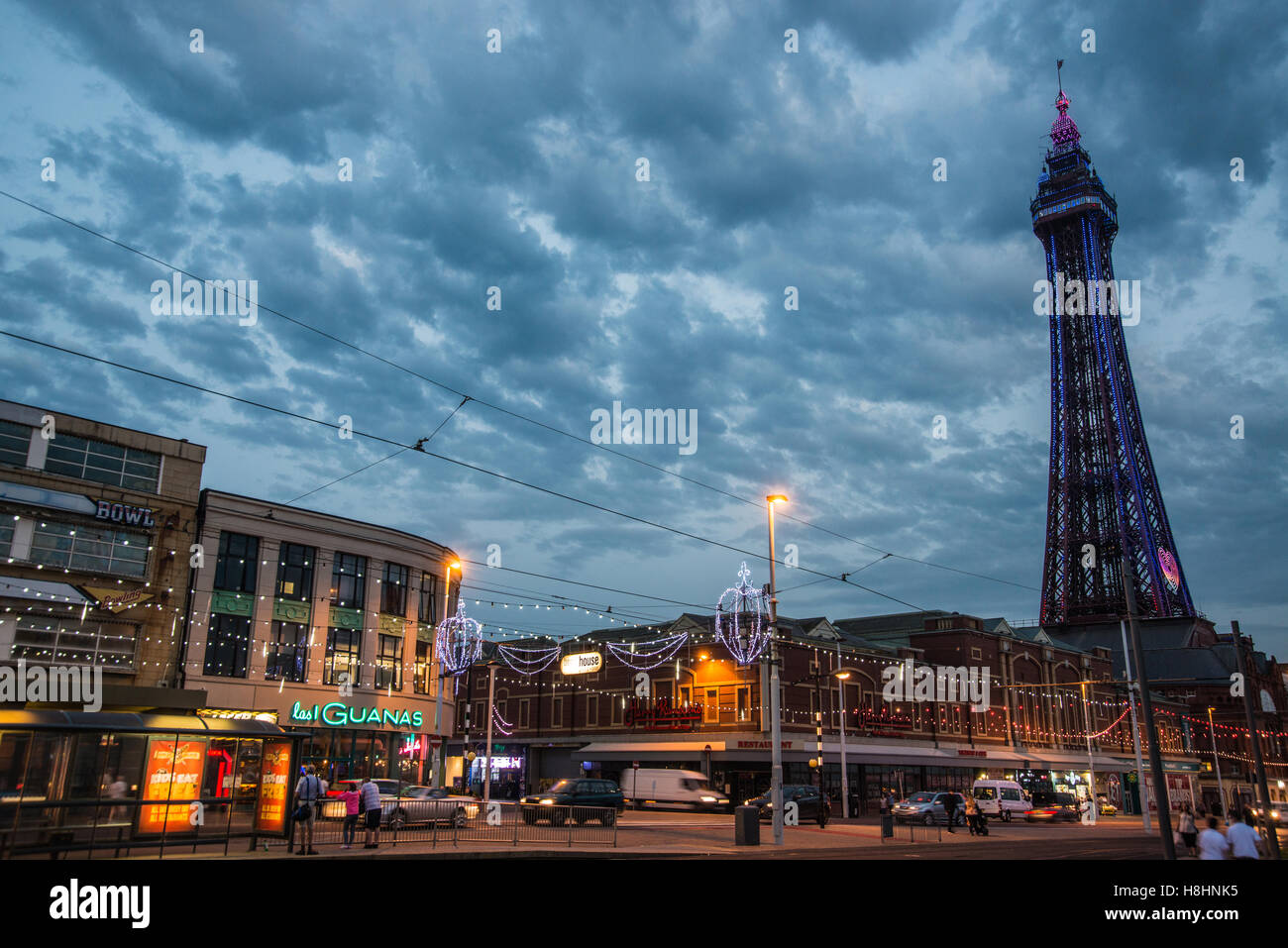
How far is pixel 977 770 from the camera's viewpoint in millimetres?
64250

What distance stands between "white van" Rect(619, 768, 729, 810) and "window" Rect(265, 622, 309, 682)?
16583 mm

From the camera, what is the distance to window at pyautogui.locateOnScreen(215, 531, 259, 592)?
41031mm

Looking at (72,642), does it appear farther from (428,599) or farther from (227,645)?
(428,599)

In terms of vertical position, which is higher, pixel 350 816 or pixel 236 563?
pixel 236 563

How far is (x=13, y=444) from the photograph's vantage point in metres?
35.3

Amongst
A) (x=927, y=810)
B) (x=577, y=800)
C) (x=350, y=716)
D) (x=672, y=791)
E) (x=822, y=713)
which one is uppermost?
(x=822, y=713)

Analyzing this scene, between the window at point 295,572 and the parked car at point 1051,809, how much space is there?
39549 millimetres

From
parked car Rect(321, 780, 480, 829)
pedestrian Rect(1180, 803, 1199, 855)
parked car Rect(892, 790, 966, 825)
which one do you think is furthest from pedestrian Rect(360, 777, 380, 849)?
parked car Rect(892, 790, 966, 825)

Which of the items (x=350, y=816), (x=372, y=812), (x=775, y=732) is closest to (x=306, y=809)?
(x=372, y=812)

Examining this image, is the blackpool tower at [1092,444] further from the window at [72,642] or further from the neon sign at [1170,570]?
the window at [72,642]

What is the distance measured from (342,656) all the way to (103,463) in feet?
45.4
